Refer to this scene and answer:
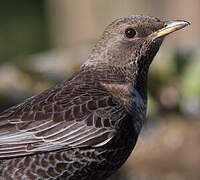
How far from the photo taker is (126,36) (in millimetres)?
5582

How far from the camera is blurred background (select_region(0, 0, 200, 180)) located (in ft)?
25.4

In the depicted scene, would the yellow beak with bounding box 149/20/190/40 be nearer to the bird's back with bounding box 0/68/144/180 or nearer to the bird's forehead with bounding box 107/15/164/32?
the bird's forehead with bounding box 107/15/164/32

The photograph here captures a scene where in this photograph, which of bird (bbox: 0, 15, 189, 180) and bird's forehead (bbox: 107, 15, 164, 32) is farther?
bird's forehead (bbox: 107, 15, 164, 32)

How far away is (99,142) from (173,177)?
2.54 m

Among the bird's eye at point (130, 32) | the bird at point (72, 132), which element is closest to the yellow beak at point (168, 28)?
the bird's eye at point (130, 32)

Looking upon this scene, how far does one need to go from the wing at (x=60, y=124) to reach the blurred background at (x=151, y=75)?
8.13 feet

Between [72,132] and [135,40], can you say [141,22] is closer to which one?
[135,40]

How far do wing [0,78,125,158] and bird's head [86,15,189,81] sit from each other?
55 cm

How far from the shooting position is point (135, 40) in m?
5.55

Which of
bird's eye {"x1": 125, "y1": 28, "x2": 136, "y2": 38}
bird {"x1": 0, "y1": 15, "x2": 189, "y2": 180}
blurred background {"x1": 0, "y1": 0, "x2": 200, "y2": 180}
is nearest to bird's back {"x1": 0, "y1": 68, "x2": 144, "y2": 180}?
bird {"x1": 0, "y1": 15, "x2": 189, "y2": 180}

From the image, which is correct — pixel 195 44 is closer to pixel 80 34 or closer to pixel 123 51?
pixel 80 34

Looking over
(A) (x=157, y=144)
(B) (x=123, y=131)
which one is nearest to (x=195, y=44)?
(A) (x=157, y=144)

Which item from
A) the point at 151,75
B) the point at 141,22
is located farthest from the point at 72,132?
the point at 151,75

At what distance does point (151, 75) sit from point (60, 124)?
3935 mm
